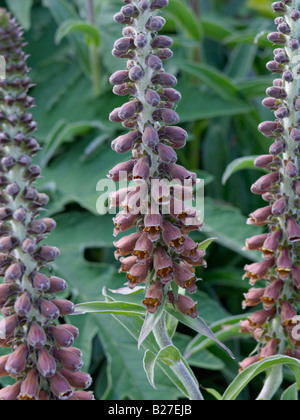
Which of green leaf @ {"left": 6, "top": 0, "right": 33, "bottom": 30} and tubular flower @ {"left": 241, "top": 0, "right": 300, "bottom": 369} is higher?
green leaf @ {"left": 6, "top": 0, "right": 33, "bottom": 30}

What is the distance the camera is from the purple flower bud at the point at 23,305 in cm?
162

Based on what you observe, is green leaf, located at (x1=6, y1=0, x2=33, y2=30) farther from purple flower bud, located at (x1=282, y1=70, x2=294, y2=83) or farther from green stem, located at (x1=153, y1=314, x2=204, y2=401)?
green stem, located at (x1=153, y1=314, x2=204, y2=401)

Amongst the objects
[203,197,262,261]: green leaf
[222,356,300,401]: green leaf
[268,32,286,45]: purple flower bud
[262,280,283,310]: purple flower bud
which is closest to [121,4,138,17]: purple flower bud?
[268,32,286,45]: purple flower bud

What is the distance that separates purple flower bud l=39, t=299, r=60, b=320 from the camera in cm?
165

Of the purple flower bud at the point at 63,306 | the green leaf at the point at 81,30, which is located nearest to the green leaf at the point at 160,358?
the purple flower bud at the point at 63,306

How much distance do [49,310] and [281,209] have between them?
0.84m

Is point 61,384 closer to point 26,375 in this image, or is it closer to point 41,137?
point 26,375

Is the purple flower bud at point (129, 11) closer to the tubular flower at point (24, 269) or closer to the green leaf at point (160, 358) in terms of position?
the tubular flower at point (24, 269)

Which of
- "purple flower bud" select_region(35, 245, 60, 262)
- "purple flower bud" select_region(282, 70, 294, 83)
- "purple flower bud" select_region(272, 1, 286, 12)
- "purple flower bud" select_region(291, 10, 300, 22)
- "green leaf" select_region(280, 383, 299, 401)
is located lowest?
"green leaf" select_region(280, 383, 299, 401)

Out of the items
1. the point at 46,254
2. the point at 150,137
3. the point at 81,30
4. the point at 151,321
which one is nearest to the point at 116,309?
the point at 151,321

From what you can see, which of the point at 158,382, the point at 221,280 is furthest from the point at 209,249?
the point at 158,382

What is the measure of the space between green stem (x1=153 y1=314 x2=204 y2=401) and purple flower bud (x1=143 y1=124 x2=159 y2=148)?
22.6 inches

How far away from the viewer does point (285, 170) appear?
198 centimetres

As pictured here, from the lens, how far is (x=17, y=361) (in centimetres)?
165
